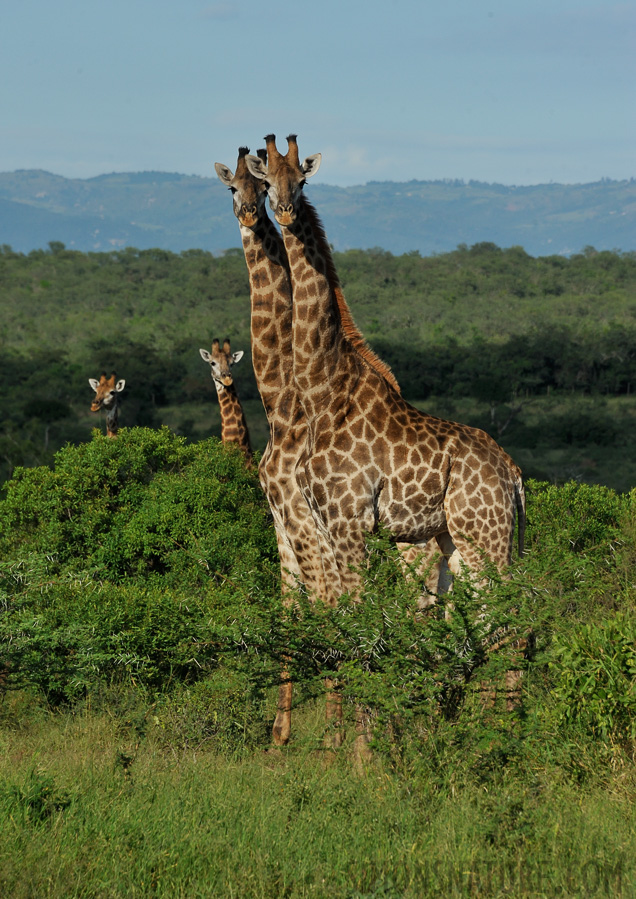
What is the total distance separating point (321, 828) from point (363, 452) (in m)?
2.74

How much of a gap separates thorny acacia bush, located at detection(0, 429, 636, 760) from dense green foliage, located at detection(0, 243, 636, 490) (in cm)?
1120

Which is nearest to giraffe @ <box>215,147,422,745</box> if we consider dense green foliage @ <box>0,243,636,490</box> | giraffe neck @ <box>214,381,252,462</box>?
giraffe neck @ <box>214,381,252,462</box>

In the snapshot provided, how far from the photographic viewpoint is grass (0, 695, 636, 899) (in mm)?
3814

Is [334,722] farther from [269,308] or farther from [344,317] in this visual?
[269,308]

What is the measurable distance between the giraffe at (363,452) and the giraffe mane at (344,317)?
0.05 m

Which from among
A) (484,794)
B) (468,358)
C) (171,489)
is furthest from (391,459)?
(468,358)

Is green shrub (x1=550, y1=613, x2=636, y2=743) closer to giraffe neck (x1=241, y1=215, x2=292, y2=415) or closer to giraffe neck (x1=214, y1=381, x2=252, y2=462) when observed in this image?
giraffe neck (x1=241, y1=215, x2=292, y2=415)

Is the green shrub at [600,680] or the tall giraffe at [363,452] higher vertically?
the tall giraffe at [363,452]

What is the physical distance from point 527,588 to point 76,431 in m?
30.4

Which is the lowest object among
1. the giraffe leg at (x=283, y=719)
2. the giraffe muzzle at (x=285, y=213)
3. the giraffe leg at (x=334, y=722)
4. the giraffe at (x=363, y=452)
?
the giraffe leg at (x=283, y=719)

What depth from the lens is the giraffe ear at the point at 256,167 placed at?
656 cm

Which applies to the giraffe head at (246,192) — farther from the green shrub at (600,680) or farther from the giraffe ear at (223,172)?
the green shrub at (600,680)

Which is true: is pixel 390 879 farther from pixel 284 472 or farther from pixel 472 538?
pixel 284 472

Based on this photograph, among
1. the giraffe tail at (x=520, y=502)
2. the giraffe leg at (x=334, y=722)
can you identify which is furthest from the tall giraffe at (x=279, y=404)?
the giraffe tail at (x=520, y=502)
